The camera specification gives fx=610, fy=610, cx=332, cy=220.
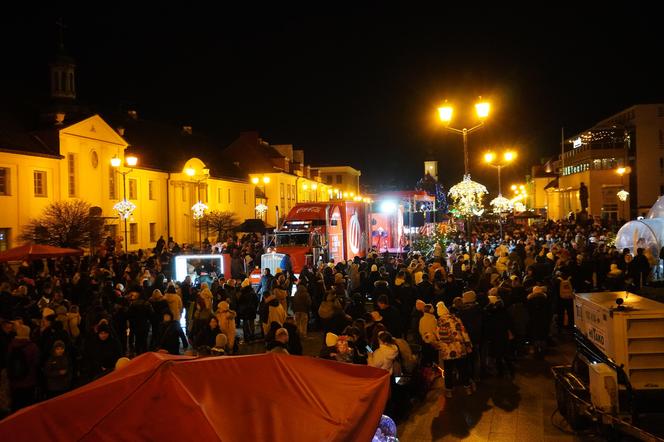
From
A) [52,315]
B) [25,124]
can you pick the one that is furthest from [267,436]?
[25,124]

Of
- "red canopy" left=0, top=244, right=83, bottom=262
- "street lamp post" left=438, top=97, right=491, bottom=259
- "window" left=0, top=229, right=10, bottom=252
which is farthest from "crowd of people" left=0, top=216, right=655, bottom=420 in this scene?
"window" left=0, top=229, right=10, bottom=252

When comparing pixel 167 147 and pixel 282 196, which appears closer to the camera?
pixel 167 147

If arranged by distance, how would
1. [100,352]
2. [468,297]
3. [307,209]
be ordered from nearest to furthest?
[100,352] → [468,297] → [307,209]

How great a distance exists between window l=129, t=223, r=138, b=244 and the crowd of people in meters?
19.4

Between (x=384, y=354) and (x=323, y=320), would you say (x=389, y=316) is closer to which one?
(x=323, y=320)

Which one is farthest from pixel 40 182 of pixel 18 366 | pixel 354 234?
pixel 18 366

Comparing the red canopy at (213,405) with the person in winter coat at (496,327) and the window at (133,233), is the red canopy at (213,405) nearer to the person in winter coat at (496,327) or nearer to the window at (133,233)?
the person in winter coat at (496,327)

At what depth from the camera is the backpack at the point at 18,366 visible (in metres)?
8.99

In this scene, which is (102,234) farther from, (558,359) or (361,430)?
(361,430)

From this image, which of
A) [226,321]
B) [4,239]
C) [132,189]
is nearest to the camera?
[226,321]

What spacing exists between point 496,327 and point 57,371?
710cm

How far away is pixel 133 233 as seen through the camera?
3825cm

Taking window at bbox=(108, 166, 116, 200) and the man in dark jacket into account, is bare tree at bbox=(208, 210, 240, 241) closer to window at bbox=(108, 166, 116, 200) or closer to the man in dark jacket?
window at bbox=(108, 166, 116, 200)

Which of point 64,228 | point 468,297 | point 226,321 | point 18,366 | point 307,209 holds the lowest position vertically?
point 18,366
